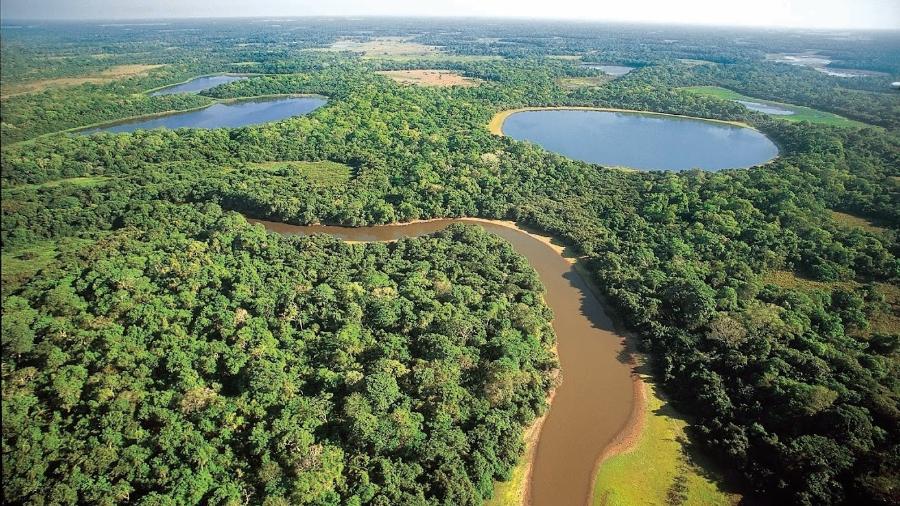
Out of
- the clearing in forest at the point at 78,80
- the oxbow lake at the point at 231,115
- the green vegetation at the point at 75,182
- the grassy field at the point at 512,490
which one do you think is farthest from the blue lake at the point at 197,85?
the grassy field at the point at 512,490

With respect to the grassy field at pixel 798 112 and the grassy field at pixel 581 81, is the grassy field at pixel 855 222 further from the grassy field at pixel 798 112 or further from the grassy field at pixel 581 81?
the grassy field at pixel 581 81

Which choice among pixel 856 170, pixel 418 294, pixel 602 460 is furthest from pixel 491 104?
pixel 602 460

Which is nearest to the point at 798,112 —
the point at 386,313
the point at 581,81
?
the point at 581,81

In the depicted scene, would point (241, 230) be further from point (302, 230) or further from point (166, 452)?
point (166, 452)

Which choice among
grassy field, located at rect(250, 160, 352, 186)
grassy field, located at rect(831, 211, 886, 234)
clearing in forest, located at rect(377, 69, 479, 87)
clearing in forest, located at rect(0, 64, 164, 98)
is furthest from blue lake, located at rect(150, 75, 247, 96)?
grassy field, located at rect(831, 211, 886, 234)

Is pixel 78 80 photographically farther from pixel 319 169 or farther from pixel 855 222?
pixel 855 222

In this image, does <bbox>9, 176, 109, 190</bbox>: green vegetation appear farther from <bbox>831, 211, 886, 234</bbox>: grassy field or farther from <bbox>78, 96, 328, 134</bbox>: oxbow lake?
<bbox>831, 211, 886, 234</bbox>: grassy field
